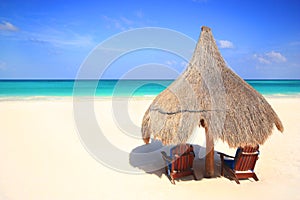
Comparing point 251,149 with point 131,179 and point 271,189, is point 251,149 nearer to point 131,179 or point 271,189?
point 271,189

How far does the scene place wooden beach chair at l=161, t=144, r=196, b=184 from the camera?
454cm

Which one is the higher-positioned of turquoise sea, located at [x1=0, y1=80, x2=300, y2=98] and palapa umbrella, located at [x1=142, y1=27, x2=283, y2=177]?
palapa umbrella, located at [x1=142, y1=27, x2=283, y2=177]

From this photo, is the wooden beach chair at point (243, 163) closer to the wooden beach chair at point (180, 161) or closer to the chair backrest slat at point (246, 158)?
the chair backrest slat at point (246, 158)

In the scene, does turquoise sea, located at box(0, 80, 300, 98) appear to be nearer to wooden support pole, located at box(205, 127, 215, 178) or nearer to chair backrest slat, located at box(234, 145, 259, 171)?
wooden support pole, located at box(205, 127, 215, 178)

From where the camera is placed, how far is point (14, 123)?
9.32 metres

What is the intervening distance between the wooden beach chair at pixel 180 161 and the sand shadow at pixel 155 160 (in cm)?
21

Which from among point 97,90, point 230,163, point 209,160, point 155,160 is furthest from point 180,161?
point 97,90

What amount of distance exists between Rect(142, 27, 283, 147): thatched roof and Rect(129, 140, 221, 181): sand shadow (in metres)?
1.06

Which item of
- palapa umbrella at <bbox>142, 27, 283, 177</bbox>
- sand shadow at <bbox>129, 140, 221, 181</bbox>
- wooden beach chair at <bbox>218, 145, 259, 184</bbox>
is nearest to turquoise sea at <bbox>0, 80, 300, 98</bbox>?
sand shadow at <bbox>129, 140, 221, 181</bbox>

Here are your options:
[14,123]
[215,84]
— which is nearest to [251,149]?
[215,84]

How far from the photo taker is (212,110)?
13.9ft

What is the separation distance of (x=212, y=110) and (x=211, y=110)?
0.02 meters

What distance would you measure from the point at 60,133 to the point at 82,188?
4.31 meters

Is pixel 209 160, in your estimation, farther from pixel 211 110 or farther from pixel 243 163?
pixel 211 110
